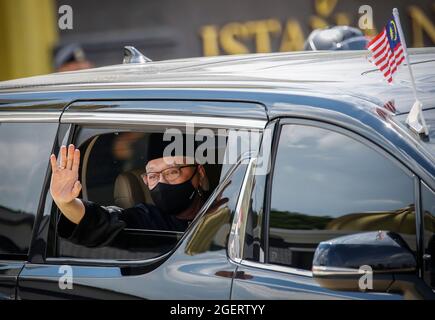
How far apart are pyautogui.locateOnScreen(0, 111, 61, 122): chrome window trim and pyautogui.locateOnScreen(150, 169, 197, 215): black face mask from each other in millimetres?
535

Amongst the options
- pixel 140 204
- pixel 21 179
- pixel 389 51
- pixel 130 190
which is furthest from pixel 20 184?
pixel 389 51

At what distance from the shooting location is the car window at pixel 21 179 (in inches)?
144

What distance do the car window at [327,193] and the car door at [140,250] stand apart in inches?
Answer: 5.8

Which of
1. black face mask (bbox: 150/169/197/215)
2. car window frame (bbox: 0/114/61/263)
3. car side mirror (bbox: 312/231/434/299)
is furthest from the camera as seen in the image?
black face mask (bbox: 150/169/197/215)

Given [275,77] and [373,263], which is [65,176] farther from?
[373,263]

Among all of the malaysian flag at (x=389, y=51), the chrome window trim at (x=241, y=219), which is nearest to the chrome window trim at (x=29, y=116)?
the chrome window trim at (x=241, y=219)

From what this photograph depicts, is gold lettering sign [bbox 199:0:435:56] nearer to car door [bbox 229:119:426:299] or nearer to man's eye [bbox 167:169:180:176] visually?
man's eye [bbox 167:169:180:176]

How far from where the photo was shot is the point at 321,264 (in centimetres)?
276

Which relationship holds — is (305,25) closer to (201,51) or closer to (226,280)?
(201,51)

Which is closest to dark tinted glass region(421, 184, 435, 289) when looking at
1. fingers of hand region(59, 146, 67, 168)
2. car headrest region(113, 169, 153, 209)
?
fingers of hand region(59, 146, 67, 168)

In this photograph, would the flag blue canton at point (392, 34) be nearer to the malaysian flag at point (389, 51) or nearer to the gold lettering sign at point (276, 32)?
the malaysian flag at point (389, 51)

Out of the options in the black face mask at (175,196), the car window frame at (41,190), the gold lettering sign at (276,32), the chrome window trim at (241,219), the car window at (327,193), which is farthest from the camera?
the gold lettering sign at (276,32)

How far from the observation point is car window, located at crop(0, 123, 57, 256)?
3662 millimetres
